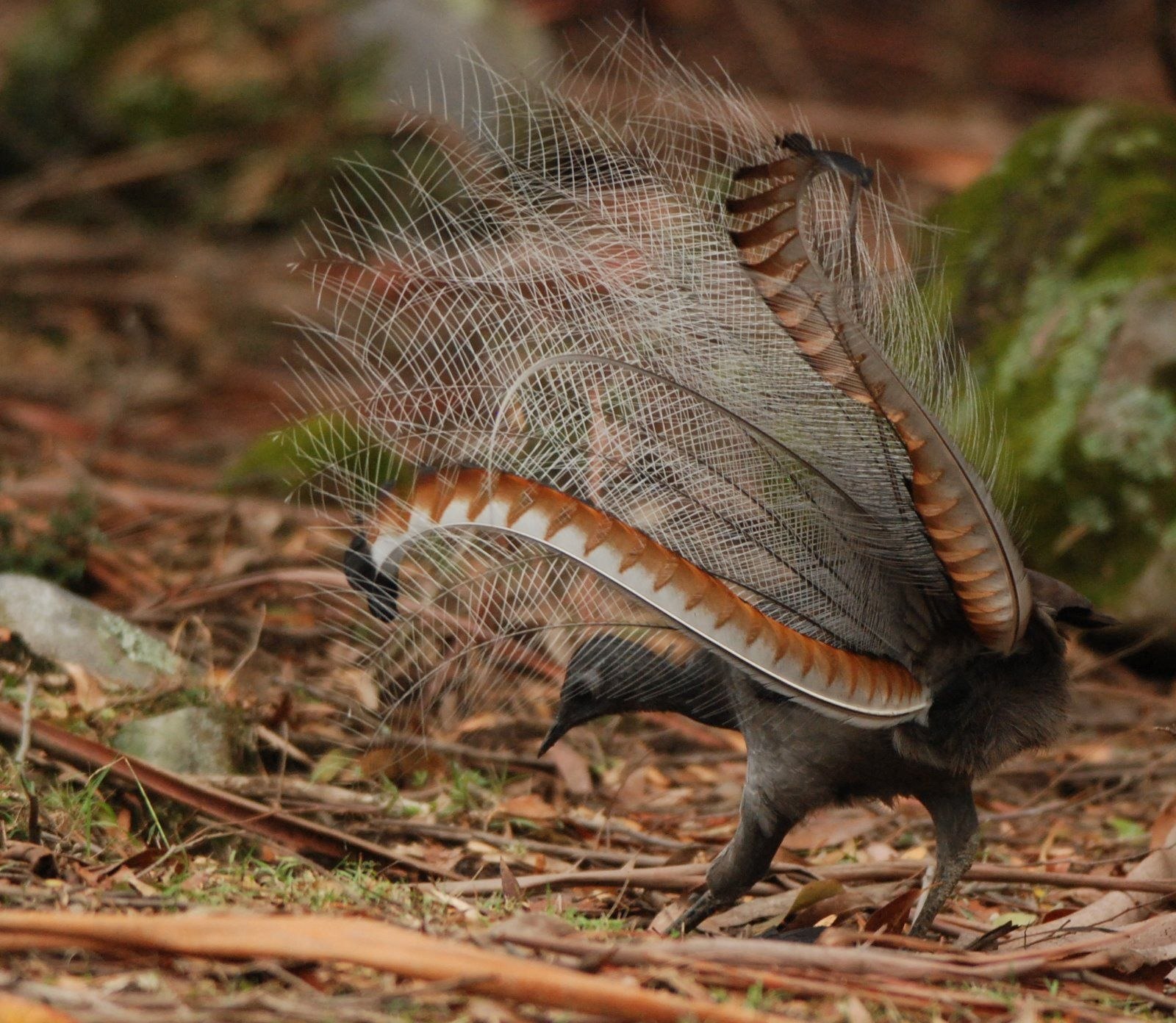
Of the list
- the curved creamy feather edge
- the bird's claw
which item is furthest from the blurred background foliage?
the bird's claw

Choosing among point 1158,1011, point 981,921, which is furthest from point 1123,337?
point 1158,1011

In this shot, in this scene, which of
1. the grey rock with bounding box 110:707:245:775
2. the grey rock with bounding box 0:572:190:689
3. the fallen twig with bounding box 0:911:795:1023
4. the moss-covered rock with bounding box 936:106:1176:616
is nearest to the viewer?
the fallen twig with bounding box 0:911:795:1023

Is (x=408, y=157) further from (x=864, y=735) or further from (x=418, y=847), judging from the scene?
(x=864, y=735)

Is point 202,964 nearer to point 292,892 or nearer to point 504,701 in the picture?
point 292,892

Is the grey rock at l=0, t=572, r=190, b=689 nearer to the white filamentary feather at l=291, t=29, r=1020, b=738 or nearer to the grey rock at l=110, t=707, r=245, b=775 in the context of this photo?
the grey rock at l=110, t=707, r=245, b=775

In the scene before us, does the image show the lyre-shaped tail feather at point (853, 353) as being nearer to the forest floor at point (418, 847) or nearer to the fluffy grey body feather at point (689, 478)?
the fluffy grey body feather at point (689, 478)

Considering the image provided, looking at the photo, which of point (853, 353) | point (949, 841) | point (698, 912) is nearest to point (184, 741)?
point (698, 912)
